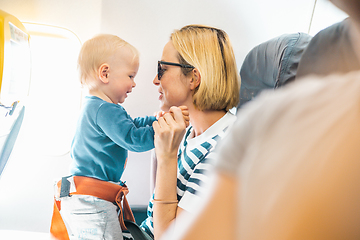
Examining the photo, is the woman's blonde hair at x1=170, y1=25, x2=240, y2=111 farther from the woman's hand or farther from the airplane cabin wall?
the airplane cabin wall

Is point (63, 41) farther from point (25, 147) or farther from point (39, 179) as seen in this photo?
point (39, 179)

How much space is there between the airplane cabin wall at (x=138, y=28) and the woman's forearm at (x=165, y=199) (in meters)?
0.78

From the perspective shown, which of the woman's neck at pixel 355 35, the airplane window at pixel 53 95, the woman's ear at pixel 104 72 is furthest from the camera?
the airplane window at pixel 53 95

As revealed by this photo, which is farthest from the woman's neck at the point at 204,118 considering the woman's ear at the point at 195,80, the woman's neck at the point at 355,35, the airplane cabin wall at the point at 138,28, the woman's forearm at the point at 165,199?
the woman's neck at the point at 355,35

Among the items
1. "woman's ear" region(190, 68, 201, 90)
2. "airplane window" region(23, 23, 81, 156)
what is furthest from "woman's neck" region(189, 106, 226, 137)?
"airplane window" region(23, 23, 81, 156)

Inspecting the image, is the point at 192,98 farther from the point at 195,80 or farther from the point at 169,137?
the point at 169,137

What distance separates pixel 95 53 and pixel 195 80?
599 mm

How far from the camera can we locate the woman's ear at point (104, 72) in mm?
1394

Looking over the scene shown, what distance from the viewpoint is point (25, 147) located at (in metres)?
1.78

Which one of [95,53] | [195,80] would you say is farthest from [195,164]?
[95,53]

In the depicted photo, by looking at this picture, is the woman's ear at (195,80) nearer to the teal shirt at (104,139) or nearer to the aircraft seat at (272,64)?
the teal shirt at (104,139)

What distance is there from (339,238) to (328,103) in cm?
17

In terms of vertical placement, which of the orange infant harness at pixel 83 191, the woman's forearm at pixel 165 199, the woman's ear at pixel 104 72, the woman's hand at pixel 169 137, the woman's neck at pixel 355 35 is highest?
the woman's neck at pixel 355 35

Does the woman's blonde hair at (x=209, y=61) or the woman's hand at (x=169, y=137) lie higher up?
the woman's blonde hair at (x=209, y=61)
